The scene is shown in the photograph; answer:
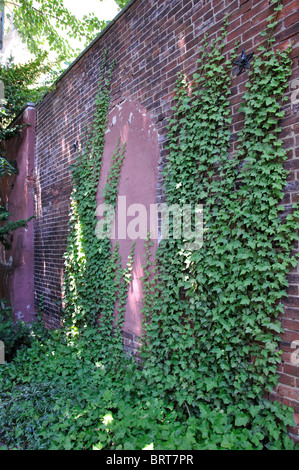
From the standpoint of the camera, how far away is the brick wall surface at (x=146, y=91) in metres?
2.04

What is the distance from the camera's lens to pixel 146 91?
129 inches

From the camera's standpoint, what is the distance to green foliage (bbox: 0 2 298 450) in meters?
2.10

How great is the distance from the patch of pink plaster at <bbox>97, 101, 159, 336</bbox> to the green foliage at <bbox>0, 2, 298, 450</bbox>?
162mm

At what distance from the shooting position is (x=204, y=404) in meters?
2.43

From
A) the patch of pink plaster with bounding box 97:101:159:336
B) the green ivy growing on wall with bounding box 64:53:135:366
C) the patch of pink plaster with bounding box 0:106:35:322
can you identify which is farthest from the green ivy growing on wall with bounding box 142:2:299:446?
the patch of pink plaster with bounding box 0:106:35:322

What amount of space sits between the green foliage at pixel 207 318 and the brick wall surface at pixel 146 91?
0.29ft

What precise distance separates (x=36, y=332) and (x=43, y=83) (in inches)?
210

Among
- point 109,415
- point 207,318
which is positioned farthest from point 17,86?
point 109,415
